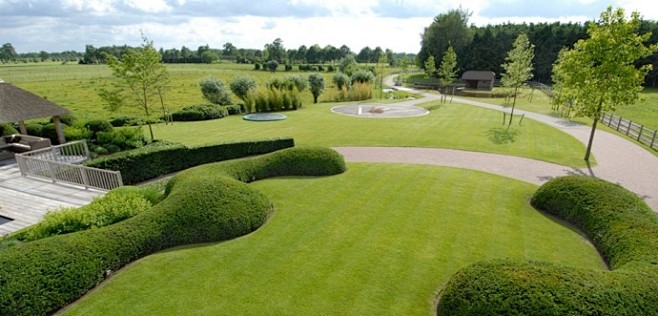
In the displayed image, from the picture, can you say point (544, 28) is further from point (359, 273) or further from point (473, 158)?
point (359, 273)

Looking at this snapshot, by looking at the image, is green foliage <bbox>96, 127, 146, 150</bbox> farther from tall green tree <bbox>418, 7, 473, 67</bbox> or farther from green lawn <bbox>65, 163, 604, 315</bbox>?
tall green tree <bbox>418, 7, 473, 67</bbox>

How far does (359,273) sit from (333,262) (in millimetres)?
844

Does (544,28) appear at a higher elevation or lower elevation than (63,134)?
higher

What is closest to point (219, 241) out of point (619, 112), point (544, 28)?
point (619, 112)

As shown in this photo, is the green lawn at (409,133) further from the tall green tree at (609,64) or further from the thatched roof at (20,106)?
the thatched roof at (20,106)

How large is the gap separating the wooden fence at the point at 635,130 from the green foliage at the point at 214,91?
38.9 metres

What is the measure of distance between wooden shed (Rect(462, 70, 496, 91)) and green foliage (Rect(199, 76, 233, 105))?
44488 millimetres

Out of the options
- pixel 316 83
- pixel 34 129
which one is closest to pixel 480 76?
pixel 316 83

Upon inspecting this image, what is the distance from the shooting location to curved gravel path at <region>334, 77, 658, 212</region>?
16.8 meters

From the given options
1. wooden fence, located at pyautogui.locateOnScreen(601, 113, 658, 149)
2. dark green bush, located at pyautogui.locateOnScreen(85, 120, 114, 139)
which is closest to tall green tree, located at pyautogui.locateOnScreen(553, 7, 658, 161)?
wooden fence, located at pyautogui.locateOnScreen(601, 113, 658, 149)

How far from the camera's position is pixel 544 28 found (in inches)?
2948

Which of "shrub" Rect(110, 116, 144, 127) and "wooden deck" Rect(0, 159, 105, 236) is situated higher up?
"wooden deck" Rect(0, 159, 105, 236)

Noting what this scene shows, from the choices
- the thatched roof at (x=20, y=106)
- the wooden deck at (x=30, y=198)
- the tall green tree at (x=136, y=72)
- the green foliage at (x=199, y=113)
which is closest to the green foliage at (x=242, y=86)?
the green foliage at (x=199, y=113)

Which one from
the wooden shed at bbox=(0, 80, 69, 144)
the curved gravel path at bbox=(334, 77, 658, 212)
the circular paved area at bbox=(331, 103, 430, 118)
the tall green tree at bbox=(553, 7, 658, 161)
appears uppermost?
the tall green tree at bbox=(553, 7, 658, 161)
